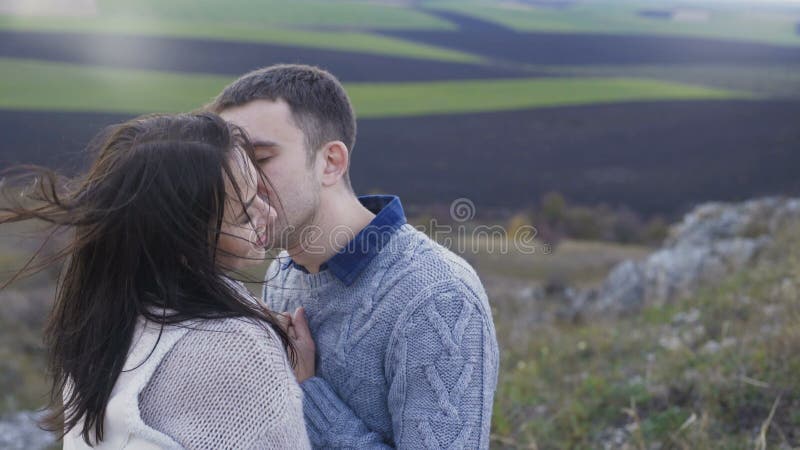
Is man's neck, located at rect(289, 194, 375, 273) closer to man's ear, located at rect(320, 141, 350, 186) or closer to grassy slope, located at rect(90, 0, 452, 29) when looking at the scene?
man's ear, located at rect(320, 141, 350, 186)

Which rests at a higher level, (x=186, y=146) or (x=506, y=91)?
(x=186, y=146)

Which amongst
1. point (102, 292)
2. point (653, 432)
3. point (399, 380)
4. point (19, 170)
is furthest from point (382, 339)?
point (653, 432)

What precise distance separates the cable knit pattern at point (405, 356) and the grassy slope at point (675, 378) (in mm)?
1847

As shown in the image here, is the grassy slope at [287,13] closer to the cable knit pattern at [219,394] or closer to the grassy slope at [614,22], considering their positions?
the grassy slope at [614,22]

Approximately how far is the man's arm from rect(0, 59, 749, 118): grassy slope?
10.2 meters

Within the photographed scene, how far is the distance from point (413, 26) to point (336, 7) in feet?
11.6

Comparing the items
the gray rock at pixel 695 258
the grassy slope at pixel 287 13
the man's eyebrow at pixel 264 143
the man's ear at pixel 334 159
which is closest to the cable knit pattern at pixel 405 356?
the man's ear at pixel 334 159

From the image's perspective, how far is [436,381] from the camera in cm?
214

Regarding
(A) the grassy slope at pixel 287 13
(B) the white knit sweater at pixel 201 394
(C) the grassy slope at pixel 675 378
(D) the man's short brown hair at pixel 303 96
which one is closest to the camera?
(B) the white knit sweater at pixel 201 394

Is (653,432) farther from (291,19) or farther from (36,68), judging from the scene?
(291,19)

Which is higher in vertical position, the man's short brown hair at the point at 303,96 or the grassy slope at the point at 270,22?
the man's short brown hair at the point at 303,96

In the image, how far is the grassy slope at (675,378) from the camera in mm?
4031

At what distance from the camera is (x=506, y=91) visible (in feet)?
91.4

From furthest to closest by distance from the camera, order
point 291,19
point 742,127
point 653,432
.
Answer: point 291,19 → point 742,127 → point 653,432
